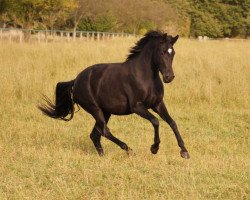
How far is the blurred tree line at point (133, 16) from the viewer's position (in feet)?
112

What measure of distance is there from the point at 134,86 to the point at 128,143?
167 cm

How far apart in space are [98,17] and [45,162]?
41.4 m

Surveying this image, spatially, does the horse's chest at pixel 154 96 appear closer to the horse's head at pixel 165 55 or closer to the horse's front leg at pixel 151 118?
the horse's front leg at pixel 151 118

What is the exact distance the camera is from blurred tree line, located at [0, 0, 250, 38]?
34.0 metres

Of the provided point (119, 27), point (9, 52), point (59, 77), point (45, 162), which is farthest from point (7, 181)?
point (119, 27)

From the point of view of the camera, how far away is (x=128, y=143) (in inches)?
321

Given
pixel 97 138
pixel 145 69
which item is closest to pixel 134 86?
pixel 145 69

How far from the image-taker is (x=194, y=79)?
46.2 ft

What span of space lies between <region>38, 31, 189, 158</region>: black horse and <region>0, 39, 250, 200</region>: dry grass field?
54cm

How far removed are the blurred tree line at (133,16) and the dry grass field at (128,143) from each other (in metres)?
18.1

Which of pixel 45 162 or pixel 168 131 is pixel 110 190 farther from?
pixel 168 131

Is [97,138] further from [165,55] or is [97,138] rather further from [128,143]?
[165,55]

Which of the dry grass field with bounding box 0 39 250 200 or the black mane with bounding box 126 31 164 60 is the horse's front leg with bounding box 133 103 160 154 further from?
the black mane with bounding box 126 31 164 60

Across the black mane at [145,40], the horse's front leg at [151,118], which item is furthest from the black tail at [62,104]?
the horse's front leg at [151,118]
